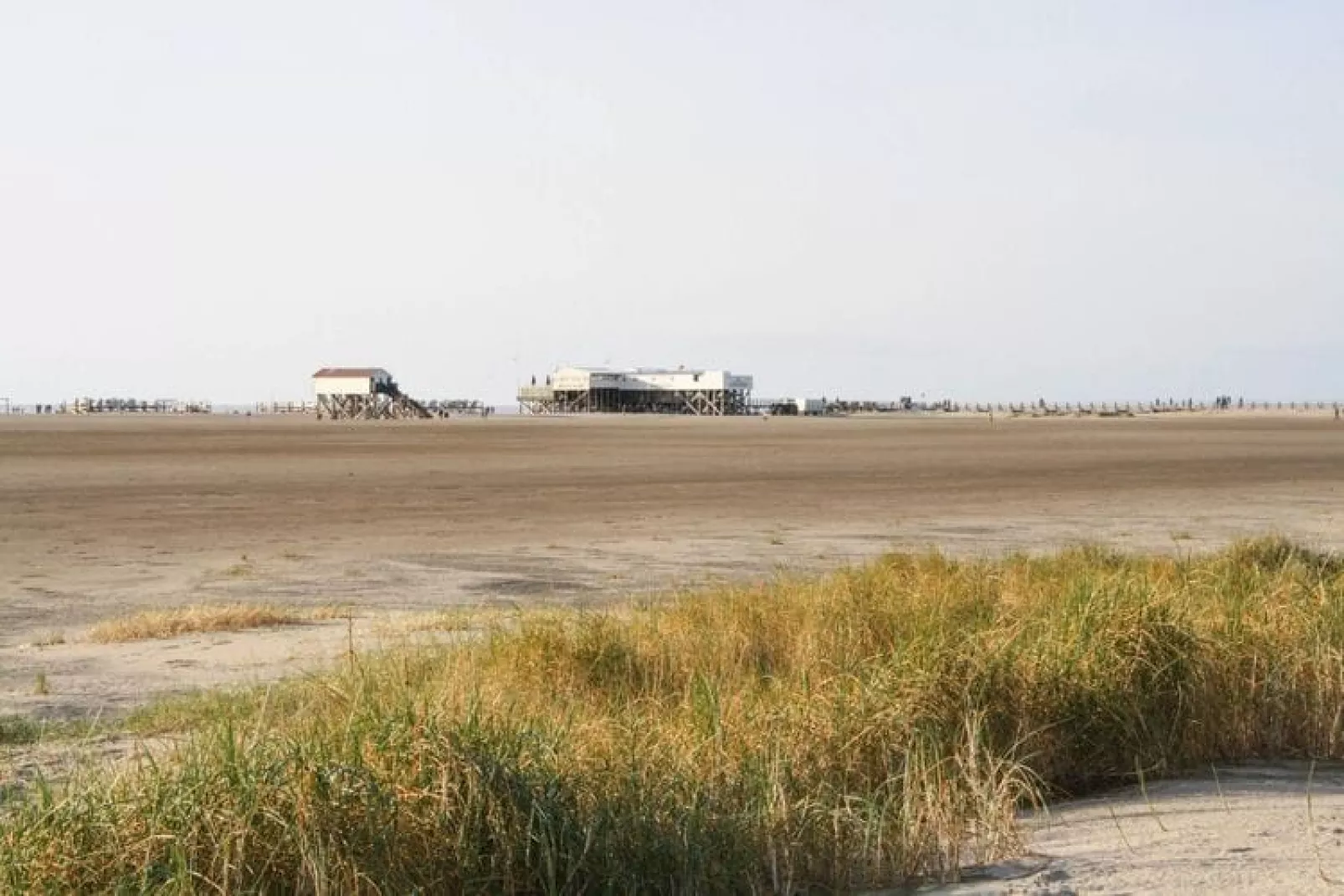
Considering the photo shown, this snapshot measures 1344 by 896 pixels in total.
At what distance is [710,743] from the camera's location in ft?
24.8

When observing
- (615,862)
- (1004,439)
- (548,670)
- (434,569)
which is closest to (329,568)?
(434,569)

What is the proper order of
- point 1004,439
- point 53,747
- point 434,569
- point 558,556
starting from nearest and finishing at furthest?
point 53,747
point 434,569
point 558,556
point 1004,439

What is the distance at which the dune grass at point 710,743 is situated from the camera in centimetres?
577

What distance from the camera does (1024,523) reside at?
27219mm

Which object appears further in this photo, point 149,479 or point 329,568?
point 149,479

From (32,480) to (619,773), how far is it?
32.9m

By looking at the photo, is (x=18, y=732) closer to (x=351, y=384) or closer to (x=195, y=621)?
(x=195, y=621)

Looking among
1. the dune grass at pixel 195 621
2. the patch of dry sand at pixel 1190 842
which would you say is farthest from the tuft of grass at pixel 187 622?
the patch of dry sand at pixel 1190 842

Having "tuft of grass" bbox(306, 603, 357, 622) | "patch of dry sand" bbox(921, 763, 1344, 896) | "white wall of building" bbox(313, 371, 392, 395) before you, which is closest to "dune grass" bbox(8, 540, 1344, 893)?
"patch of dry sand" bbox(921, 763, 1344, 896)

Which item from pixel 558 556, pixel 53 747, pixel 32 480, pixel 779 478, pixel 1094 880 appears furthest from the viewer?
pixel 779 478

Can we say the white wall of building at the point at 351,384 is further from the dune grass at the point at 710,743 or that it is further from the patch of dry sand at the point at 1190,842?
the patch of dry sand at the point at 1190,842

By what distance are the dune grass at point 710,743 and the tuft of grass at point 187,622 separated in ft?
12.8

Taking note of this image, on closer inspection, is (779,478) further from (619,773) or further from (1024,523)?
(619,773)

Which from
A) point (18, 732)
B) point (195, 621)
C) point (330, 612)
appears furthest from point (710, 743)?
point (330, 612)
